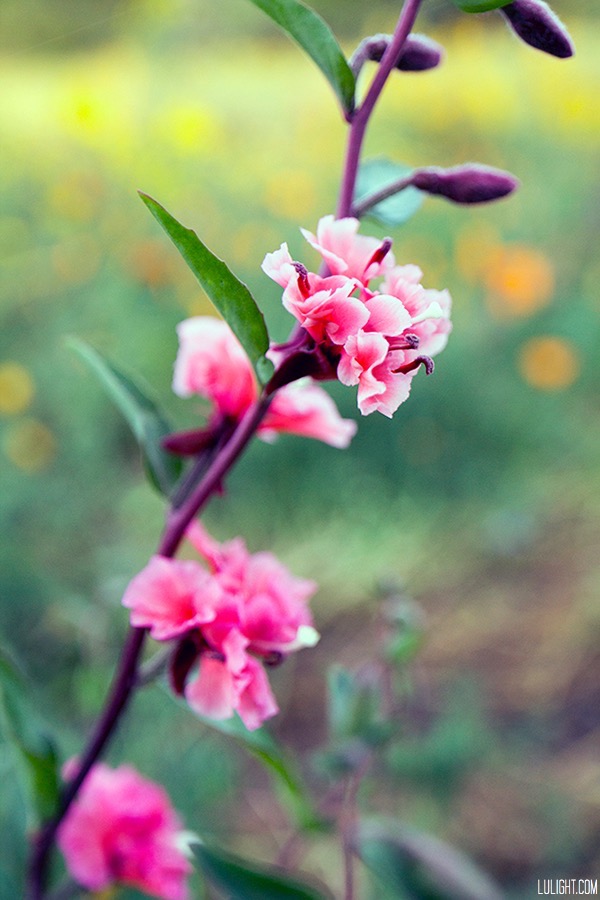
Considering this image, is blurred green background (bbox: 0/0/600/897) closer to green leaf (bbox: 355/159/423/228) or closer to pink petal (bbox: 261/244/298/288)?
green leaf (bbox: 355/159/423/228)

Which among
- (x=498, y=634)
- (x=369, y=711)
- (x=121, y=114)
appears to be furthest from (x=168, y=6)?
(x=369, y=711)

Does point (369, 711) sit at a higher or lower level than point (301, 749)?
higher

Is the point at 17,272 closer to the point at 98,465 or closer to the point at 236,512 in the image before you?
the point at 98,465

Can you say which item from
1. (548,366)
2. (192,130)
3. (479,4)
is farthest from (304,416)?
(192,130)

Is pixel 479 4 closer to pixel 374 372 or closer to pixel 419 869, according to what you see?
pixel 374 372

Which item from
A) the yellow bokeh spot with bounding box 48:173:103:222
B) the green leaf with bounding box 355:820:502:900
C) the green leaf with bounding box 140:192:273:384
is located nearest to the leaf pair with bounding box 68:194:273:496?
the green leaf with bounding box 140:192:273:384

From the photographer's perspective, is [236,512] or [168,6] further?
[168,6]
